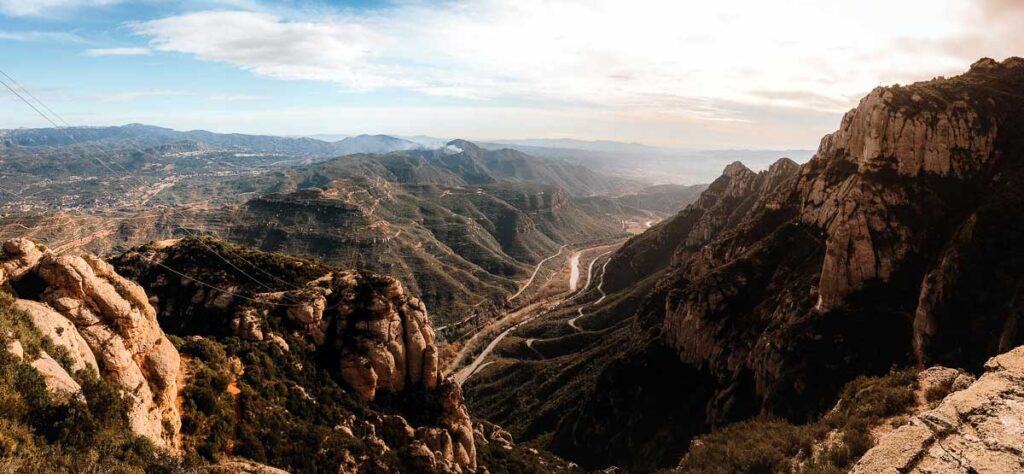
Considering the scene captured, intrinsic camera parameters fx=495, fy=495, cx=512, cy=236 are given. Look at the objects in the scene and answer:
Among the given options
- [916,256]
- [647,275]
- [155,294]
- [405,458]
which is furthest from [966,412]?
[647,275]

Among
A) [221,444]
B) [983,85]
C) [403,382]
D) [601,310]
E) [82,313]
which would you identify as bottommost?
[601,310]

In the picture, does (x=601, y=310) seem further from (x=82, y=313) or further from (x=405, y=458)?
(x=82, y=313)

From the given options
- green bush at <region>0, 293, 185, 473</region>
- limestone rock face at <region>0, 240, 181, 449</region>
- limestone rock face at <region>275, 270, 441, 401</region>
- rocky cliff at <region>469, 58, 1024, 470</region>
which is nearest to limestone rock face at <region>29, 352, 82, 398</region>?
green bush at <region>0, 293, 185, 473</region>

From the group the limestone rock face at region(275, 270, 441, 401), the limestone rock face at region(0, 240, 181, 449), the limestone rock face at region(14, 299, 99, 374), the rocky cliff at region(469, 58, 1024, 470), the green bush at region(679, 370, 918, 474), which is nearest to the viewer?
the limestone rock face at region(14, 299, 99, 374)

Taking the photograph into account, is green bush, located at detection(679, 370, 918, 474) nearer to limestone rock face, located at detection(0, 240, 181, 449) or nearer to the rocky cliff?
the rocky cliff

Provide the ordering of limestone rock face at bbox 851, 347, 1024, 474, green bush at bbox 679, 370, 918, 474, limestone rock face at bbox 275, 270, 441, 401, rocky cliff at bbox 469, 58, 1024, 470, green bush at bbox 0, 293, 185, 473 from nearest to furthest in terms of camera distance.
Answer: limestone rock face at bbox 851, 347, 1024, 474 < green bush at bbox 0, 293, 185, 473 < green bush at bbox 679, 370, 918, 474 < rocky cliff at bbox 469, 58, 1024, 470 < limestone rock face at bbox 275, 270, 441, 401

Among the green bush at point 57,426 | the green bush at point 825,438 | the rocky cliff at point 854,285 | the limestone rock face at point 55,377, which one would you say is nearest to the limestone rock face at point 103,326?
the green bush at point 57,426
